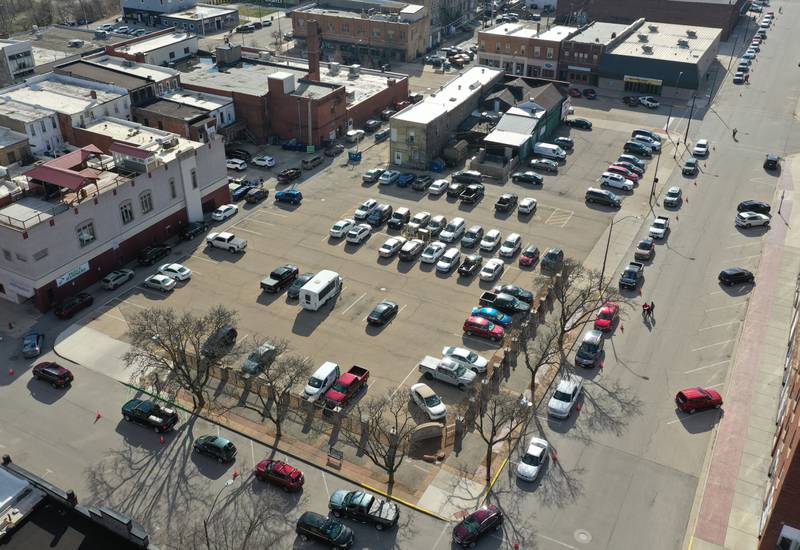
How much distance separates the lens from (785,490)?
35.5 metres

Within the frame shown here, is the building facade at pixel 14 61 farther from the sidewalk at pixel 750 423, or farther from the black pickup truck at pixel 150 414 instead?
the sidewalk at pixel 750 423

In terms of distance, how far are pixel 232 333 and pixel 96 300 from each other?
14977 mm

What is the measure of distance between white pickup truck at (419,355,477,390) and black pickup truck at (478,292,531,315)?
30.5ft

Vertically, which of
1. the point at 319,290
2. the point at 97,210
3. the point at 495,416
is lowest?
the point at 319,290

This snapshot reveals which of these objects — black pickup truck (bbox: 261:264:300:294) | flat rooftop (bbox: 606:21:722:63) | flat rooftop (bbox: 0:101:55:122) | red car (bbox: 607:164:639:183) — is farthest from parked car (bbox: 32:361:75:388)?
flat rooftop (bbox: 606:21:722:63)

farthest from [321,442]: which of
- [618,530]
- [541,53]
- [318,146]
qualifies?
[541,53]

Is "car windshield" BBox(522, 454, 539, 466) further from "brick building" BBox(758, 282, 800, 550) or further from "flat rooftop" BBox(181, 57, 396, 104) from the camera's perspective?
"flat rooftop" BBox(181, 57, 396, 104)

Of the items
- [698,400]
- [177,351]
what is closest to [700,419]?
[698,400]

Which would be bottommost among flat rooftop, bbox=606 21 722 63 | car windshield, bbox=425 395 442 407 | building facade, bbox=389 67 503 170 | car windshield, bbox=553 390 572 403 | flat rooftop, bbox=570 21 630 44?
car windshield, bbox=425 395 442 407

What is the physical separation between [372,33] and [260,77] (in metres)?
41.9

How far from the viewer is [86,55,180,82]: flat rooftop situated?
93.2m

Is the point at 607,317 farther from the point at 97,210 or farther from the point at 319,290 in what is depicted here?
the point at 97,210

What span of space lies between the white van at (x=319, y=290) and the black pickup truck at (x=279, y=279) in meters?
3.32

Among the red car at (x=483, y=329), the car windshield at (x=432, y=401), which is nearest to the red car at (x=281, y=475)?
the car windshield at (x=432, y=401)
